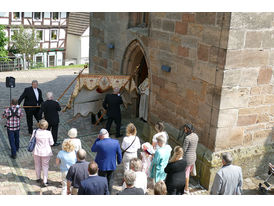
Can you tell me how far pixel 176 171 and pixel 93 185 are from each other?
59.5 inches

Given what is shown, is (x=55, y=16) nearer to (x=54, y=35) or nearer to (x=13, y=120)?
(x=54, y=35)

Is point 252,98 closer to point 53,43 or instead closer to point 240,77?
point 240,77

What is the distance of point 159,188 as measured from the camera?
15.9 feet

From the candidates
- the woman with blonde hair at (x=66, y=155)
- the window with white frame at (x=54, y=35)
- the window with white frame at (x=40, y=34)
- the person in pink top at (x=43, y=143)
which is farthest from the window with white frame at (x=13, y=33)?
the woman with blonde hair at (x=66, y=155)

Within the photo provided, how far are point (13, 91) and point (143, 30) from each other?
7.77 metres

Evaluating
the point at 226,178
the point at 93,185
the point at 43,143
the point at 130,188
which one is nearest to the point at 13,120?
the point at 43,143

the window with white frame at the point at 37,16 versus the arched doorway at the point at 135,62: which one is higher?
the window with white frame at the point at 37,16

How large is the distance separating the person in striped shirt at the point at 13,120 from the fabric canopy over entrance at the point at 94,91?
184 cm

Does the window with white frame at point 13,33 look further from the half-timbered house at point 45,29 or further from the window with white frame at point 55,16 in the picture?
the window with white frame at point 55,16

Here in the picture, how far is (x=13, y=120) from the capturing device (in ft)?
27.2

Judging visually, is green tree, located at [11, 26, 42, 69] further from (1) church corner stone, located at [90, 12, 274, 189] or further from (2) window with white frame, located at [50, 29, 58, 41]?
(1) church corner stone, located at [90, 12, 274, 189]

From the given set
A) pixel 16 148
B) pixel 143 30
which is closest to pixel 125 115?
pixel 143 30

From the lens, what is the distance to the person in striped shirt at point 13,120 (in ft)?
26.8

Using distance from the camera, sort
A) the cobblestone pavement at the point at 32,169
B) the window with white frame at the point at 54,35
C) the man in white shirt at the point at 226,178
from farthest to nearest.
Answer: the window with white frame at the point at 54,35 < the cobblestone pavement at the point at 32,169 < the man in white shirt at the point at 226,178
